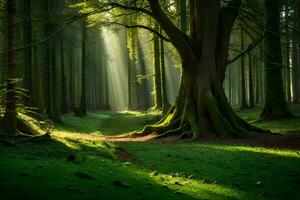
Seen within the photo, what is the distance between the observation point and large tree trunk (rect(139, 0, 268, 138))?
787 inches

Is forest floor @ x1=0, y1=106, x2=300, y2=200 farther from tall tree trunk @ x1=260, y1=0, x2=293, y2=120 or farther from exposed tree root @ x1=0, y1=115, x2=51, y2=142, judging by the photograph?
tall tree trunk @ x1=260, y1=0, x2=293, y2=120

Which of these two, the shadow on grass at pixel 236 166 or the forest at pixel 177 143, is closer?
the forest at pixel 177 143

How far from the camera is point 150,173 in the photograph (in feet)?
35.0

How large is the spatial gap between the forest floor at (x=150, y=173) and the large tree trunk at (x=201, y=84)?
13.8 feet

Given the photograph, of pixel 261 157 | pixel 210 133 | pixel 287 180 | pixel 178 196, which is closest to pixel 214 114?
pixel 210 133

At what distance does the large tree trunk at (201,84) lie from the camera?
65.6ft

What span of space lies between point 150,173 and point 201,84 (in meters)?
10.8

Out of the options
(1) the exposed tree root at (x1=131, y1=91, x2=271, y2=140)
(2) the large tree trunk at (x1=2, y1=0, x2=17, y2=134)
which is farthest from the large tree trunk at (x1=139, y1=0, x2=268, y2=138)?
(2) the large tree trunk at (x1=2, y1=0, x2=17, y2=134)

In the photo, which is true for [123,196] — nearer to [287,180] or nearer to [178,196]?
[178,196]

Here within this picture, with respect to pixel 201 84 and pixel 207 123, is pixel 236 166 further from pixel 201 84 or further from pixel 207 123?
pixel 201 84

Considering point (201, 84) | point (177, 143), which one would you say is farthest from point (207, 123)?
point (177, 143)

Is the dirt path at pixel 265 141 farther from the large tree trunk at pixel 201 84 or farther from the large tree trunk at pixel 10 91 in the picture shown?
the large tree trunk at pixel 10 91

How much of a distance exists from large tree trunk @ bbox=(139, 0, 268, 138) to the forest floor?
4216 mm

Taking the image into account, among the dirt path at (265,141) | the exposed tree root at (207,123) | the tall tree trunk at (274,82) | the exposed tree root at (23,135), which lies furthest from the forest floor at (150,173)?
the tall tree trunk at (274,82)
